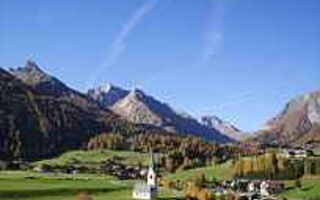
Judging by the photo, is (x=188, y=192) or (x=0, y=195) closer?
(x=0, y=195)

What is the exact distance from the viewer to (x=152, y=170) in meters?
187

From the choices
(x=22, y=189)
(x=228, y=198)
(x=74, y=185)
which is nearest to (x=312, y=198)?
(x=228, y=198)

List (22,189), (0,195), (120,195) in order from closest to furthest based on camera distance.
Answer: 1. (0,195)
2. (22,189)
3. (120,195)

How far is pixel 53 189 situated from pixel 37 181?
22.7m

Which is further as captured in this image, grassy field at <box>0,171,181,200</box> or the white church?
the white church

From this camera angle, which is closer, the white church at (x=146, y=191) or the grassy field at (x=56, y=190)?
the grassy field at (x=56, y=190)

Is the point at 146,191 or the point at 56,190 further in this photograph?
the point at 146,191

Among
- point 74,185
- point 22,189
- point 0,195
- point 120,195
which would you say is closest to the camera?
point 0,195

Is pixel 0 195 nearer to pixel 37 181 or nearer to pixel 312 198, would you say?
pixel 37 181

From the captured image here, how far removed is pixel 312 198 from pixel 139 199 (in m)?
48.8

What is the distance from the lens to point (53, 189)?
167875 mm

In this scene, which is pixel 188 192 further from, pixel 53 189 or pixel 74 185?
pixel 53 189

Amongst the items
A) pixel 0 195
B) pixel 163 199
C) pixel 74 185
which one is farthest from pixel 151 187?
pixel 0 195

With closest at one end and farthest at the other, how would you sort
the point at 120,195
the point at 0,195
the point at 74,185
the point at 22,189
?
the point at 0,195
the point at 22,189
the point at 120,195
the point at 74,185
